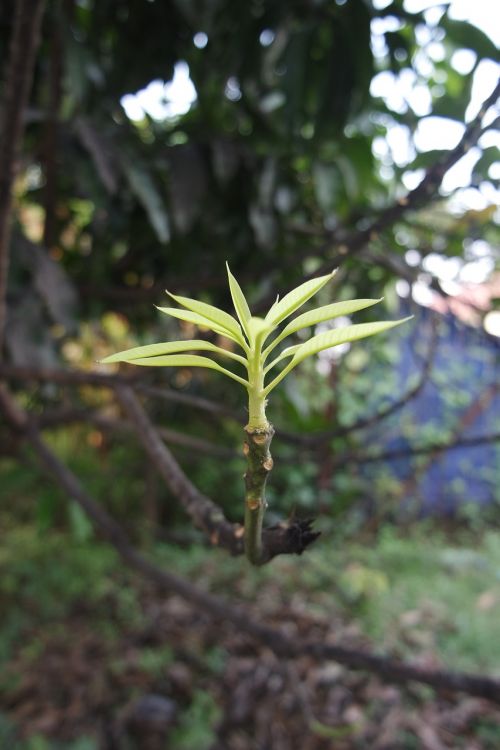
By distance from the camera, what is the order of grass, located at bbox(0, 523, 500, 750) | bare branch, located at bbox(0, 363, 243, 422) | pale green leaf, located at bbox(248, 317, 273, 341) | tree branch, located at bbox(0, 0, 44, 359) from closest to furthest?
pale green leaf, located at bbox(248, 317, 273, 341) < tree branch, located at bbox(0, 0, 44, 359) < bare branch, located at bbox(0, 363, 243, 422) < grass, located at bbox(0, 523, 500, 750)

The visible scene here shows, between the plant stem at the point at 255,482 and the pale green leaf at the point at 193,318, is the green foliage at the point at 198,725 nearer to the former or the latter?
the plant stem at the point at 255,482

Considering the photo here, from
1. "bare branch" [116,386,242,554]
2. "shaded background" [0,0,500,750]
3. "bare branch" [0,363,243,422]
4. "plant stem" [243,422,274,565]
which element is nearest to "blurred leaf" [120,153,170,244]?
"shaded background" [0,0,500,750]

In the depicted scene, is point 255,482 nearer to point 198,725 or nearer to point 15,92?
point 15,92

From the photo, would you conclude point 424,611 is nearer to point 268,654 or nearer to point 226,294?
point 268,654

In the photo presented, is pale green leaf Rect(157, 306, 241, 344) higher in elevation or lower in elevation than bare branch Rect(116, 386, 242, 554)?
higher

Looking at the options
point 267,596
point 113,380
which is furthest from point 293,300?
point 267,596

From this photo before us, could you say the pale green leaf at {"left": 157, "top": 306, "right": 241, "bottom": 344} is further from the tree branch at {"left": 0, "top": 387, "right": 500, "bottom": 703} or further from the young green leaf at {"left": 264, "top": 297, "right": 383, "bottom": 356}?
the tree branch at {"left": 0, "top": 387, "right": 500, "bottom": 703}

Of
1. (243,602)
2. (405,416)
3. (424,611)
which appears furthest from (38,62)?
(405,416)

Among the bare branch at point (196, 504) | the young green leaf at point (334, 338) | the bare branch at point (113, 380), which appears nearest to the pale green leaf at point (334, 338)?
the young green leaf at point (334, 338)
